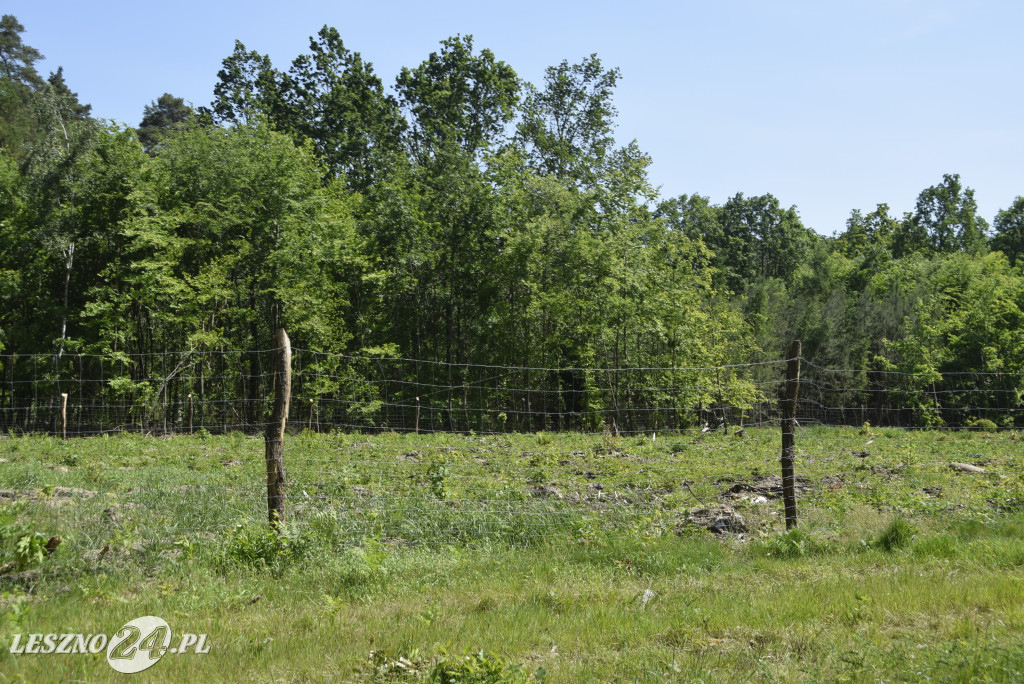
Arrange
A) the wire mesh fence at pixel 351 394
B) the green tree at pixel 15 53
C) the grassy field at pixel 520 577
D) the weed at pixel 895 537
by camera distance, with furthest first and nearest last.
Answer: the green tree at pixel 15 53 → the wire mesh fence at pixel 351 394 → the weed at pixel 895 537 → the grassy field at pixel 520 577

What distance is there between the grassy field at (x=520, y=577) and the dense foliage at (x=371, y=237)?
21661 mm

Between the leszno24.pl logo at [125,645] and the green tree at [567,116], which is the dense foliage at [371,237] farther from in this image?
the leszno24.pl logo at [125,645]

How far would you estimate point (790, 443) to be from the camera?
362 inches

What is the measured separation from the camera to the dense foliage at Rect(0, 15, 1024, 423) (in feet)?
105

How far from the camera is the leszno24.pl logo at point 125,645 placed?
461 cm

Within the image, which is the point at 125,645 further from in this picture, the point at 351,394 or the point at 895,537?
the point at 351,394

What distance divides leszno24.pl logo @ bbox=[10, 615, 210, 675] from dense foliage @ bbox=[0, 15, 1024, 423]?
88.1 ft

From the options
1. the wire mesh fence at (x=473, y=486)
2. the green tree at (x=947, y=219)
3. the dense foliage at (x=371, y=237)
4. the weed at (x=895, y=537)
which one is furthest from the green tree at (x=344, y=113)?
the green tree at (x=947, y=219)

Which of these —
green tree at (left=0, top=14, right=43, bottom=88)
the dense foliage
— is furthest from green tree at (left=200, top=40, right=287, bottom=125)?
green tree at (left=0, top=14, right=43, bottom=88)

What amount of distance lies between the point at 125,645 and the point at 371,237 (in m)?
33.3

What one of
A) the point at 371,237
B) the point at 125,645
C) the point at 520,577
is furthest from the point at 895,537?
the point at 371,237

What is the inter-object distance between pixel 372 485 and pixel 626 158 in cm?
3656

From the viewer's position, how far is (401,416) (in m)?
35.0

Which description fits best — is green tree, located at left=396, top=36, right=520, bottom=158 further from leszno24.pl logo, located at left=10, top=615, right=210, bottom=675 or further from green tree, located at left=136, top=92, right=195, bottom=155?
leszno24.pl logo, located at left=10, top=615, right=210, bottom=675
